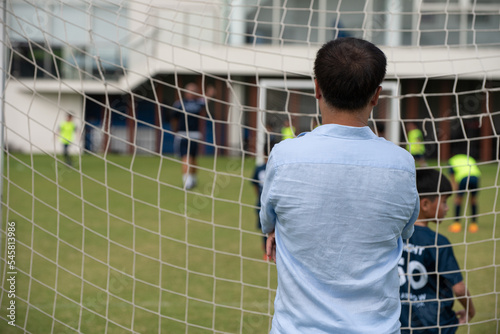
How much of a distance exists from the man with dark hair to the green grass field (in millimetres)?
1378

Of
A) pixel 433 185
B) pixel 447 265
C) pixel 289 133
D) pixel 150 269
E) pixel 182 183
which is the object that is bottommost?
pixel 182 183

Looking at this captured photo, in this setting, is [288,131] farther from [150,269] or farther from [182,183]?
[182,183]

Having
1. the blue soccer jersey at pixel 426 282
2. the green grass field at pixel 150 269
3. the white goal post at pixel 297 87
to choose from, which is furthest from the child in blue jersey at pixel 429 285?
the white goal post at pixel 297 87

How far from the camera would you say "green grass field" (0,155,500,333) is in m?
3.60

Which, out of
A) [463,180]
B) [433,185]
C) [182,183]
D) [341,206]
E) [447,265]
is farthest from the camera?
[182,183]

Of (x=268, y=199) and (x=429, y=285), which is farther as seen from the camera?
(x=429, y=285)

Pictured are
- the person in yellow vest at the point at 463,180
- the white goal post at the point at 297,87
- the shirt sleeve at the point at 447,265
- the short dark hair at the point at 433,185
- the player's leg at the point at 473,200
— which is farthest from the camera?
the player's leg at the point at 473,200

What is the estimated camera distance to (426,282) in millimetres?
2779

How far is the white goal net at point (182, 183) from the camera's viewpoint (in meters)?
3.28

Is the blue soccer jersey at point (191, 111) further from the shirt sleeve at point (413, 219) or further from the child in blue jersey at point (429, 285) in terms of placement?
the shirt sleeve at point (413, 219)

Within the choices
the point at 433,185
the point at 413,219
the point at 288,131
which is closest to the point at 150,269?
the point at 433,185

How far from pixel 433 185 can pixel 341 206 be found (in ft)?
5.36

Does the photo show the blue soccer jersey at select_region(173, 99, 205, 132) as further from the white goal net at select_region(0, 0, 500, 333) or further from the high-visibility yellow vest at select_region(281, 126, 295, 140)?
the high-visibility yellow vest at select_region(281, 126, 295, 140)

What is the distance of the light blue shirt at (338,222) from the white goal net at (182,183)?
1.19m
